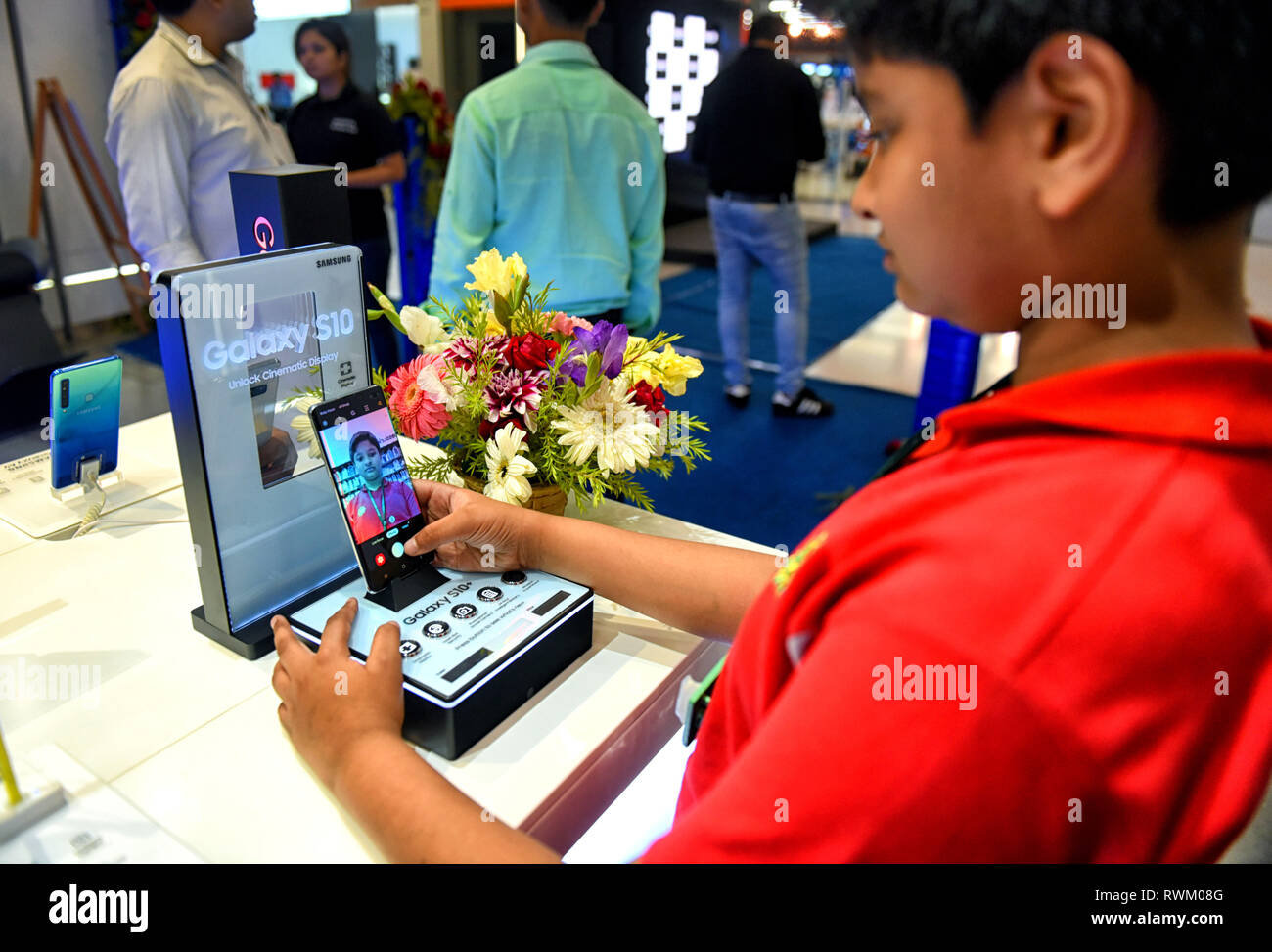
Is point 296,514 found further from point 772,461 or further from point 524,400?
point 772,461

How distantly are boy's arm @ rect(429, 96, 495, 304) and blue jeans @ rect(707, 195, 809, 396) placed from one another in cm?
179

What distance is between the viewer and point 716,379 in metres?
4.70

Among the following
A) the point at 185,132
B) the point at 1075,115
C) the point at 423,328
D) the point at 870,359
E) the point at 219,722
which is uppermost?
the point at 185,132

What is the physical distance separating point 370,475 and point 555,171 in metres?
1.50

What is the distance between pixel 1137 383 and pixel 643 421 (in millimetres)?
718

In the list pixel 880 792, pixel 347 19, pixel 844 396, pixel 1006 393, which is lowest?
pixel 844 396

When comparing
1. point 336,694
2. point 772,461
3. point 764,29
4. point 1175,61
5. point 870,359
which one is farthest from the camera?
point 870,359

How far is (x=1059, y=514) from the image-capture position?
45cm

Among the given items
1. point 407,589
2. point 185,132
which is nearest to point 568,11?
point 185,132

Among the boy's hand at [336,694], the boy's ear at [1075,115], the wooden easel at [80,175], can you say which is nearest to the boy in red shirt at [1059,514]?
the boy's ear at [1075,115]

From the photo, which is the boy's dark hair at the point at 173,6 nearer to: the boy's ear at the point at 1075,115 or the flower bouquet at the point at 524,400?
the flower bouquet at the point at 524,400

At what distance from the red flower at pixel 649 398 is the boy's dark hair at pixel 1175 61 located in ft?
2.39
